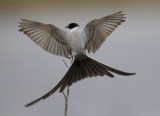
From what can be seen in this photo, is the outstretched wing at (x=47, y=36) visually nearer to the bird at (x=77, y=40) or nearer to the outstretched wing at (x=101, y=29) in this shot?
the bird at (x=77, y=40)

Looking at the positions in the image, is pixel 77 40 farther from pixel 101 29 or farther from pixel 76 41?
pixel 101 29

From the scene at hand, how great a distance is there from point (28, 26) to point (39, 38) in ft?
0.24

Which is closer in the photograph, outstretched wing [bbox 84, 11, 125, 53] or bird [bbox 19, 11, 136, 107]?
bird [bbox 19, 11, 136, 107]

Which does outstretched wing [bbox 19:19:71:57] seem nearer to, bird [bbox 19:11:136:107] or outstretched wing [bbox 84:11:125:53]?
bird [bbox 19:11:136:107]

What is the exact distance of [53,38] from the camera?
2.31 metres

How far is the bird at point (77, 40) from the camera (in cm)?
216

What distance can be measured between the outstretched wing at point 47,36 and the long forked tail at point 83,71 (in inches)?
2.5

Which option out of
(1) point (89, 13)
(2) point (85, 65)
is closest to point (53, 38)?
(2) point (85, 65)

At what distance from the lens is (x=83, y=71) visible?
216 cm

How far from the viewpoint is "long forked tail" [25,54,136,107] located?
2041mm

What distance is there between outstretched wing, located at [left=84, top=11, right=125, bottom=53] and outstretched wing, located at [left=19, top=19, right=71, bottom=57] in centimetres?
11

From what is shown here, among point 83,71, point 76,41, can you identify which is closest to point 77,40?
point 76,41

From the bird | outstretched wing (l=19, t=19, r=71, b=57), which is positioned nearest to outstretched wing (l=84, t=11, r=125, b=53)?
the bird

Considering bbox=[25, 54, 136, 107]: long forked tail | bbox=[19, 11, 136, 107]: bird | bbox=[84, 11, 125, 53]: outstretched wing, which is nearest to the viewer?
bbox=[25, 54, 136, 107]: long forked tail
